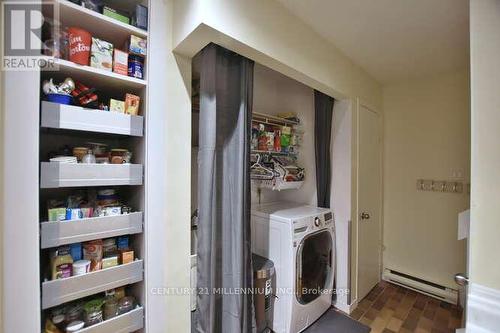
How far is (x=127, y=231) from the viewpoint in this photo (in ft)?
3.36

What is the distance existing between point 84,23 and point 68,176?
28.0 inches

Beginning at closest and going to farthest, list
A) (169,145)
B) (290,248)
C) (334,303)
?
(169,145)
(290,248)
(334,303)

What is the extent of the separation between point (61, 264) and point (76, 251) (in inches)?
2.9

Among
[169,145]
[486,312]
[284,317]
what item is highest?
[169,145]

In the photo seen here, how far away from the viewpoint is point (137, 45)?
3.43 ft

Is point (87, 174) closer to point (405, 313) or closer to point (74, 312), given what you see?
point (74, 312)

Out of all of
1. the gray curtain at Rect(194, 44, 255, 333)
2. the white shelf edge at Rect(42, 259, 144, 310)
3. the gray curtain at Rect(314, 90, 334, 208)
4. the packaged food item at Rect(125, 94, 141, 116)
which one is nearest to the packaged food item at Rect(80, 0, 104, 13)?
the packaged food item at Rect(125, 94, 141, 116)

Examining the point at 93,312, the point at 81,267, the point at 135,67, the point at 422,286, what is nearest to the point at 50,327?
the point at 93,312

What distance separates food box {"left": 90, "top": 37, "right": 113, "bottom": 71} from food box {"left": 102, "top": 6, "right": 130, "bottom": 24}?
Result: 0.45 feet

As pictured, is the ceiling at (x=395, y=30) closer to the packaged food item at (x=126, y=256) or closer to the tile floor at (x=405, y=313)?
the packaged food item at (x=126, y=256)

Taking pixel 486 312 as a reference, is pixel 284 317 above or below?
below

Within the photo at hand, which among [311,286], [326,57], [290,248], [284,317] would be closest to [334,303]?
[311,286]

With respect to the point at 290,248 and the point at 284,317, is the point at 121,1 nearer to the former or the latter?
the point at 290,248

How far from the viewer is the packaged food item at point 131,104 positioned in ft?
3.45
